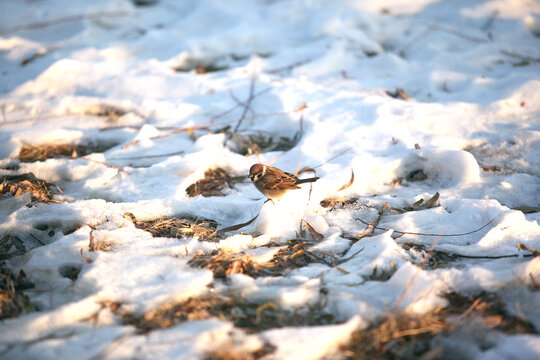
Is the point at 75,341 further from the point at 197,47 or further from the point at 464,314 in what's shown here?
the point at 197,47

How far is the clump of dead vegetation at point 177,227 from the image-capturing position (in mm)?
2555

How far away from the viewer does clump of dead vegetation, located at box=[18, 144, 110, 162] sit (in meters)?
3.51

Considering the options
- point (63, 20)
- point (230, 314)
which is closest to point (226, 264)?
point (230, 314)

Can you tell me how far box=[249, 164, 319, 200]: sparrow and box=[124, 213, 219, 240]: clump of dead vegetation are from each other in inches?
19.5

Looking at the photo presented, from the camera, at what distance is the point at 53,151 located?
12.2 feet

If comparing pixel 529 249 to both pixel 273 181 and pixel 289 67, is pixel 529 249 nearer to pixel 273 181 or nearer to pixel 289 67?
pixel 273 181

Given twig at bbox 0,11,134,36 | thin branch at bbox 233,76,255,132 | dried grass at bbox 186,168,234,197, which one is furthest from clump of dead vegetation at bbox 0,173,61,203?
twig at bbox 0,11,134,36

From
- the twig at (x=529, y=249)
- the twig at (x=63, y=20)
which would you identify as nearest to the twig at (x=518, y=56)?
the twig at (x=529, y=249)

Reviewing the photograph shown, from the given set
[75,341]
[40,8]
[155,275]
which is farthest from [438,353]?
[40,8]

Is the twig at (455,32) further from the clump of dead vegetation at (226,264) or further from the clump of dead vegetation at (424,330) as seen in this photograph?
the clump of dead vegetation at (226,264)

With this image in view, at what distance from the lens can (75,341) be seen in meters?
1.67

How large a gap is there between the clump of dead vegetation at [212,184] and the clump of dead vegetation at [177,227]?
0.45m

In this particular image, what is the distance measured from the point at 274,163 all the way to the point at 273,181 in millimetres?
750

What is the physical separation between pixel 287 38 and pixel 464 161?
11.7 feet
